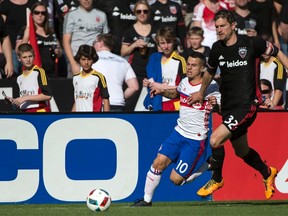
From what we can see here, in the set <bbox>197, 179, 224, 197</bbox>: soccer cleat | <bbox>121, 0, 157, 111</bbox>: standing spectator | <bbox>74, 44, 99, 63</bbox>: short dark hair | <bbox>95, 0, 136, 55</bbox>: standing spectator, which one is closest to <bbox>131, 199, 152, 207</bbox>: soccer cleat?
<bbox>197, 179, 224, 197</bbox>: soccer cleat

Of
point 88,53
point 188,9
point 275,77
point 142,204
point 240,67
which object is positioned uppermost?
point 240,67

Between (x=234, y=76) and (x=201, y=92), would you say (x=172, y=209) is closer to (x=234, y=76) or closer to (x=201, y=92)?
(x=201, y=92)

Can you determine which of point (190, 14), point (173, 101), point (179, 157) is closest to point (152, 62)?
point (173, 101)

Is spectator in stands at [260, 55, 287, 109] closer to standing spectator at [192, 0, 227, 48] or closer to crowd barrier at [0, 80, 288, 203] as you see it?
standing spectator at [192, 0, 227, 48]

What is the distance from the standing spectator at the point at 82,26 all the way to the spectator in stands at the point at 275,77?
2914 mm

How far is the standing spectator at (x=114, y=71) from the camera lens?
15.2m

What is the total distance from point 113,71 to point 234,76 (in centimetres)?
355

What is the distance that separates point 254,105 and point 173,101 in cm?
302

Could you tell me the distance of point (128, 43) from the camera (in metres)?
16.6

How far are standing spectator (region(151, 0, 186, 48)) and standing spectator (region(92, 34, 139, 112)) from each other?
1.93m

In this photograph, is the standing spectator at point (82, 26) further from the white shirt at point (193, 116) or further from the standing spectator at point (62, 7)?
the white shirt at point (193, 116)

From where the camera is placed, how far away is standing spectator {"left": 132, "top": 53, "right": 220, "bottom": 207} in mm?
12336

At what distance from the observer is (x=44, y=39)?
1630cm

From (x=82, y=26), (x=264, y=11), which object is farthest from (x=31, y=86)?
(x=264, y=11)
